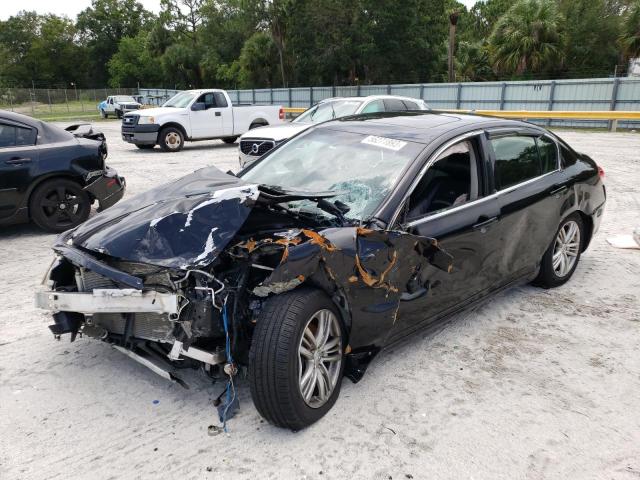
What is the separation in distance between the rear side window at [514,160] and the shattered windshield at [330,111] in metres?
6.81

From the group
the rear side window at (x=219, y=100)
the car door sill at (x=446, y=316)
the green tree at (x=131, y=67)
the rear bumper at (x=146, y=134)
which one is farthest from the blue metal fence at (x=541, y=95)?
the green tree at (x=131, y=67)

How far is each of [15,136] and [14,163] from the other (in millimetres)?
437

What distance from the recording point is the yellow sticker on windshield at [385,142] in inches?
147

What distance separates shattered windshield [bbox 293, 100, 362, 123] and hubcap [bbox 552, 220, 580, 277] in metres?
6.74

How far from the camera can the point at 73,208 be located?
706 centimetres

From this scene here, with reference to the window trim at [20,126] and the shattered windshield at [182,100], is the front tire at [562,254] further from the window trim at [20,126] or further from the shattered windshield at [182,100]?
the shattered windshield at [182,100]

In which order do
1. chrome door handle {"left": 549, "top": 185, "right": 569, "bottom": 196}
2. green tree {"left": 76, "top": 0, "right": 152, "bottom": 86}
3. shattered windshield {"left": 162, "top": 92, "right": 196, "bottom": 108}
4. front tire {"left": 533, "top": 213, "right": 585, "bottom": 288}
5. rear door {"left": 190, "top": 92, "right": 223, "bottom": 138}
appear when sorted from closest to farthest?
chrome door handle {"left": 549, "top": 185, "right": 569, "bottom": 196}, front tire {"left": 533, "top": 213, "right": 585, "bottom": 288}, rear door {"left": 190, "top": 92, "right": 223, "bottom": 138}, shattered windshield {"left": 162, "top": 92, "right": 196, "bottom": 108}, green tree {"left": 76, "top": 0, "right": 152, "bottom": 86}

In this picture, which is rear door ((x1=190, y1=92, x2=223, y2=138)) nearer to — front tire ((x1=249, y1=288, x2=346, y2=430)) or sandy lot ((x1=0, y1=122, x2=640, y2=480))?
sandy lot ((x1=0, y1=122, x2=640, y2=480))

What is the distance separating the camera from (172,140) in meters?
15.9

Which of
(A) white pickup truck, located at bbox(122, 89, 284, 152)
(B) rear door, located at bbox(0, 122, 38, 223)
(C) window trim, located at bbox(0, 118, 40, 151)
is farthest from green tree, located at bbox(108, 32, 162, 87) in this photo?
(B) rear door, located at bbox(0, 122, 38, 223)

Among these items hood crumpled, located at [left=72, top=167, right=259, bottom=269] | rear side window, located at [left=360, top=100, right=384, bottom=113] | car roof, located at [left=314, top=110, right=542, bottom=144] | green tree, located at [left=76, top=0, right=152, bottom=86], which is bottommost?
hood crumpled, located at [left=72, top=167, right=259, bottom=269]

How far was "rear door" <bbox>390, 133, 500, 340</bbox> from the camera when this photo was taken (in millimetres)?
3389

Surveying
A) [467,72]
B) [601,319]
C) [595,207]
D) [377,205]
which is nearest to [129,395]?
[377,205]

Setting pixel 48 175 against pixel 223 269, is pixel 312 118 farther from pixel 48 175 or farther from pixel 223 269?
pixel 223 269
